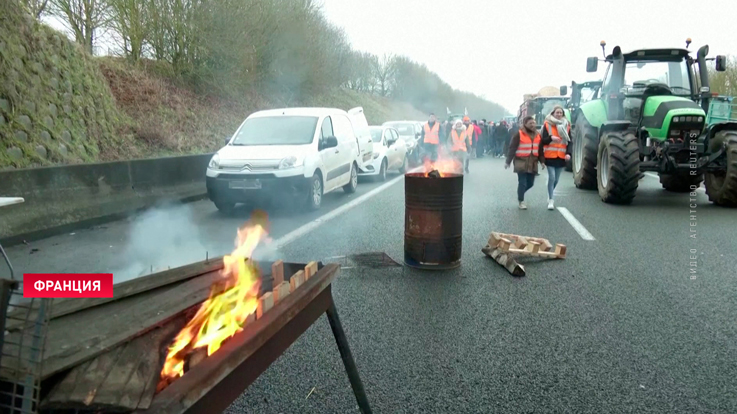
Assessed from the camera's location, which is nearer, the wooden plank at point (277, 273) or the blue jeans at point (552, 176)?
the wooden plank at point (277, 273)

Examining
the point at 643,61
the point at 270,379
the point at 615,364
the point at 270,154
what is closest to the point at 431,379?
the point at 270,379

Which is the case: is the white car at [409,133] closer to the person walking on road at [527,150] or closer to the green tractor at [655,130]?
the green tractor at [655,130]

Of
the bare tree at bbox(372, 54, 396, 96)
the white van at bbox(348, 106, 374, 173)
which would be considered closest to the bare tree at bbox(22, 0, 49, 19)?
the white van at bbox(348, 106, 374, 173)

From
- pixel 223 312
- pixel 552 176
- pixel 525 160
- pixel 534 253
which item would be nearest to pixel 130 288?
pixel 223 312

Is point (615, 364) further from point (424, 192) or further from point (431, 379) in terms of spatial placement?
point (424, 192)

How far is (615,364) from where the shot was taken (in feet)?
13.0

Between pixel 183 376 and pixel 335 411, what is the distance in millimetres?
1734

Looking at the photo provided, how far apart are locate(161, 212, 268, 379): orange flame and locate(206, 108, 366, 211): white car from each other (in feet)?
24.1

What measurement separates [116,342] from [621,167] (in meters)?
10.4

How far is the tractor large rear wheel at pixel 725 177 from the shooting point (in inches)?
406

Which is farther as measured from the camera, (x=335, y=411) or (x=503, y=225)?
(x=503, y=225)

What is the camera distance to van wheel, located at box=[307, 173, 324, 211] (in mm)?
10656

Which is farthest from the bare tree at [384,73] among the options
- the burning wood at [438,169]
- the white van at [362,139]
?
the burning wood at [438,169]

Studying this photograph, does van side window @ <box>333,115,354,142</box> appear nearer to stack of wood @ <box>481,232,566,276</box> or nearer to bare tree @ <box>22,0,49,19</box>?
stack of wood @ <box>481,232,566,276</box>
